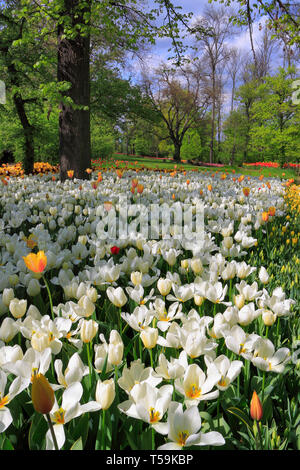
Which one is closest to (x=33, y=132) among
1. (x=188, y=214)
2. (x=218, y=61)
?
(x=188, y=214)

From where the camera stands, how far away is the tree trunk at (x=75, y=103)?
743 cm

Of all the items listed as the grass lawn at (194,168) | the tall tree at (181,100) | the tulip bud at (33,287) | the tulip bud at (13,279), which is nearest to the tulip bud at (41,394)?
the tulip bud at (33,287)

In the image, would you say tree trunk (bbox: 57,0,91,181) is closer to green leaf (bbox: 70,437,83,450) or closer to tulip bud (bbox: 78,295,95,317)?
tulip bud (bbox: 78,295,95,317)

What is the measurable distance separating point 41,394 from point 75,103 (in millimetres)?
7765

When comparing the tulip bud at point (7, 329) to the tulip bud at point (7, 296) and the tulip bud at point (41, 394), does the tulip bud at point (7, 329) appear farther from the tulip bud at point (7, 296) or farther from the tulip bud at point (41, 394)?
the tulip bud at point (41, 394)

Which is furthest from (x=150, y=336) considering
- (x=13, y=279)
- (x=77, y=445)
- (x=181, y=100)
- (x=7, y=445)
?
(x=181, y=100)

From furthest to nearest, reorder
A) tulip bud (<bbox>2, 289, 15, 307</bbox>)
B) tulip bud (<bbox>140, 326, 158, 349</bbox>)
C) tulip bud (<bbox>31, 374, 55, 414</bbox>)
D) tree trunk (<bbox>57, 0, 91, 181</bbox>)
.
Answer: tree trunk (<bbox>57, 0, 91, 181</bbox>) < tulip bud (<bbox>2, 289, 15, 307</bbox>) < tulip bud (<bbox>140, 326, 158, 349</bbox>) < tulip bud (<bbox>31, 374, 55, 414</bbox>)

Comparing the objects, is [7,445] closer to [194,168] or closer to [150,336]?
[150,336]

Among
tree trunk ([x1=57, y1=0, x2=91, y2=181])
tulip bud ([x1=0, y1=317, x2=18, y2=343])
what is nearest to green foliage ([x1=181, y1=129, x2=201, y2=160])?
tree trunk ([x1=57, y1=0, x2=91, y2=181])

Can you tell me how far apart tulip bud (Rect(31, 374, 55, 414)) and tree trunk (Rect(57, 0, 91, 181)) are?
7.21m

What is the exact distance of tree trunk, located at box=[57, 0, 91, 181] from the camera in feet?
24.4

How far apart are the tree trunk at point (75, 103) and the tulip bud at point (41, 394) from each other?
721 cm

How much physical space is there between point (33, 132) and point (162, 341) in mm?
11298
